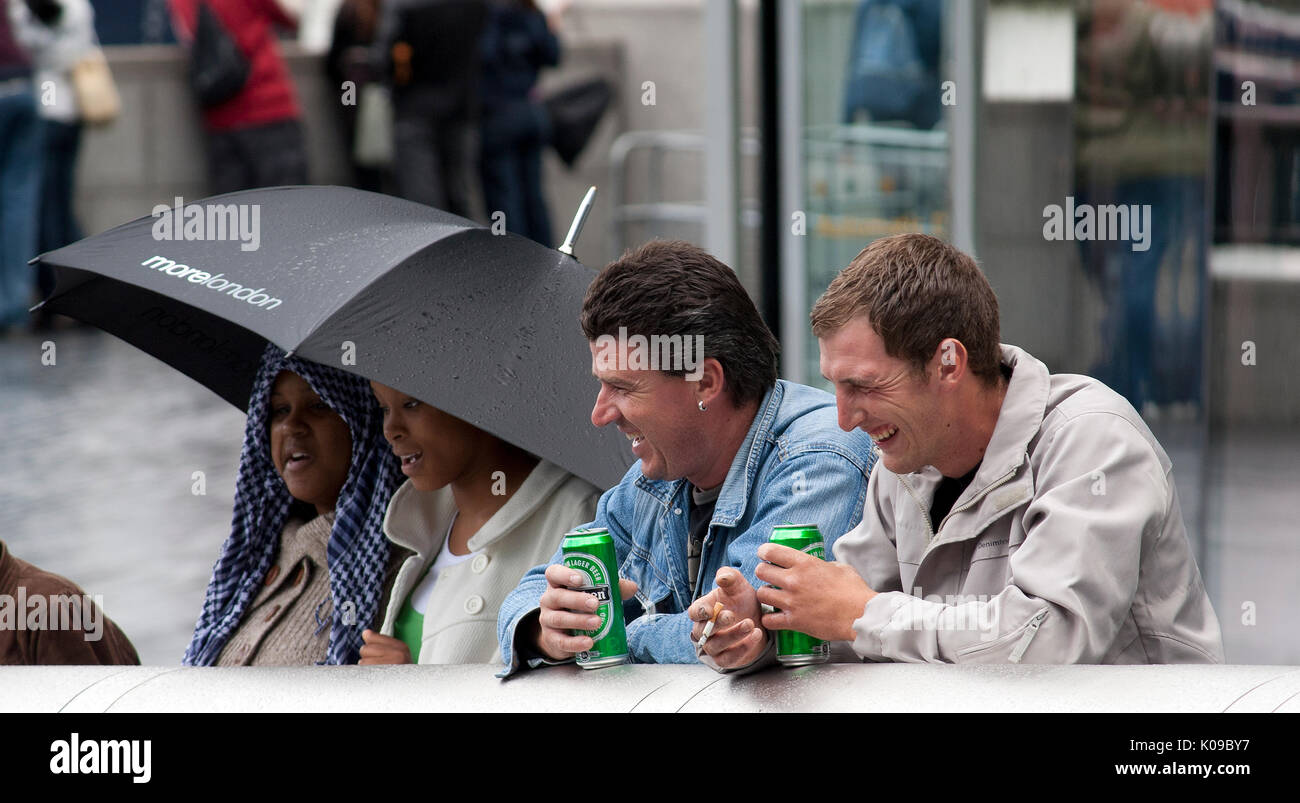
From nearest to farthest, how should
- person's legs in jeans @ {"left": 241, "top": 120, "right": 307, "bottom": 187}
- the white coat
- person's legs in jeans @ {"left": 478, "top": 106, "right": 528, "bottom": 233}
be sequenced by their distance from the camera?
the white coat → person's legs in jeans @ {"left": 478, "top": 106, "right": 528, "bottom": 233} → person's legs in jeans @ {"left": 241, "top": 120, "right": 307, "bottom": 187}

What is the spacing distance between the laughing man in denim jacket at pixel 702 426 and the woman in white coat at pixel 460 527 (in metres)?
0.34

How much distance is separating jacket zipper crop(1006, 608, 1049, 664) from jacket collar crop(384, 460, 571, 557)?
3.88ft

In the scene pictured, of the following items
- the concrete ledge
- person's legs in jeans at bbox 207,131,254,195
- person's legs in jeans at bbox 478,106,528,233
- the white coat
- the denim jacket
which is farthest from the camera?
person's legs in jeans at bbox 207,131,254,195

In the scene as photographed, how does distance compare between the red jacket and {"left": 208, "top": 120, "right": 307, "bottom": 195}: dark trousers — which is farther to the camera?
{"left": 208, "top": 120, "right": 307, "bottom": 195}: dark trousers

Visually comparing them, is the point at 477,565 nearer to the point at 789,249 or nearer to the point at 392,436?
the point at 392,436

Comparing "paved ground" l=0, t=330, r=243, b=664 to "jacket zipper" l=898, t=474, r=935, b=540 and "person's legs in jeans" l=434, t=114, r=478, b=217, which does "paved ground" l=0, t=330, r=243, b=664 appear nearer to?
"person's legs in jeans" l=434, t=114, r=478, b=217

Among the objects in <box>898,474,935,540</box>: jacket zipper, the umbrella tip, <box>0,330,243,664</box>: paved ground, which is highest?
the umbrella tip

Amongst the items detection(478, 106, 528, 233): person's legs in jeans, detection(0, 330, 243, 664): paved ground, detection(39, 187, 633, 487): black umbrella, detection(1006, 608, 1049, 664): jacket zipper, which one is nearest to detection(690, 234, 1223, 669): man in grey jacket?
detection(1006, 608, 1049, 664): jacket zipper

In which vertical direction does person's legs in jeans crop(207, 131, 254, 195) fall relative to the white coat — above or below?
above

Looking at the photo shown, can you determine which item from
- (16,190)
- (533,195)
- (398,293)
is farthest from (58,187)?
(398,293)

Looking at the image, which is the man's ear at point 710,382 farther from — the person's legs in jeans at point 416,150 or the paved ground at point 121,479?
the person's legs in jeans at point 416,150

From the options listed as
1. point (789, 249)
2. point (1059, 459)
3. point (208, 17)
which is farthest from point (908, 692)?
point (208, 17)

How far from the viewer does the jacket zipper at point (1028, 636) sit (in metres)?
1.96

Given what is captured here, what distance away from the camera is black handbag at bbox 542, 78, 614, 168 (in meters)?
11.3
